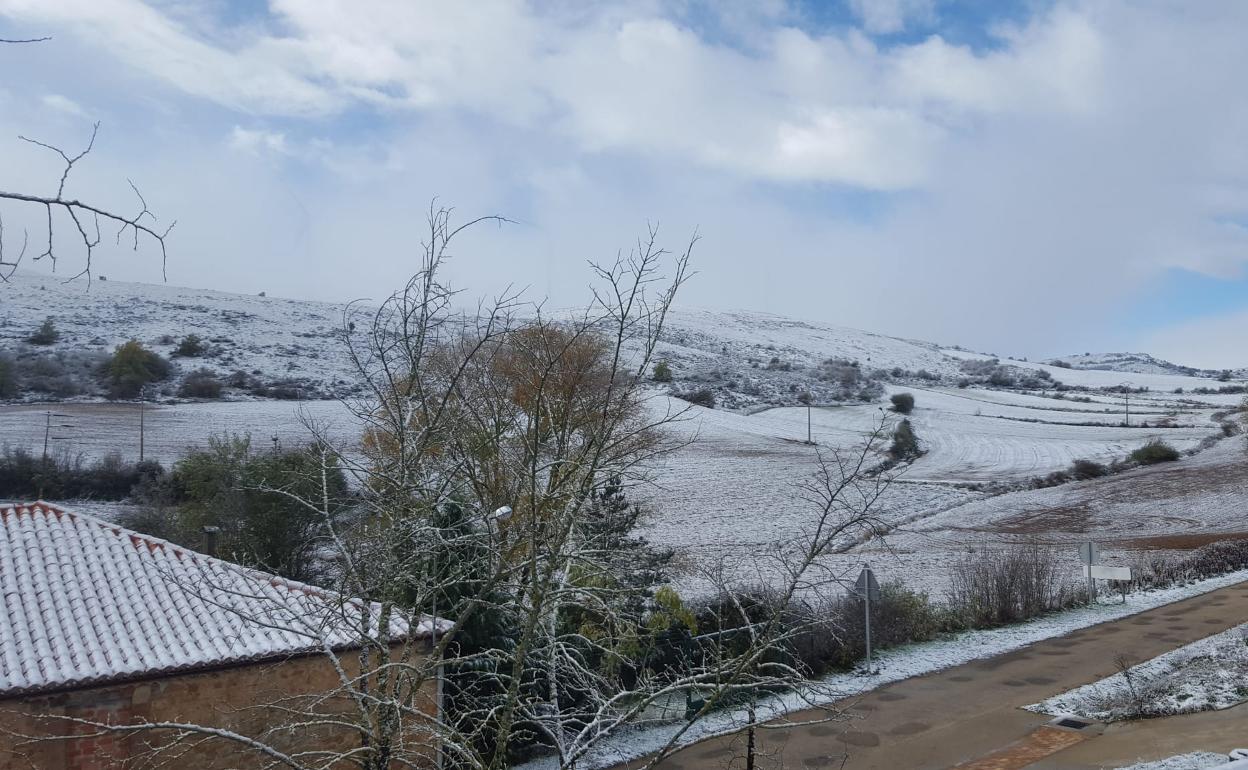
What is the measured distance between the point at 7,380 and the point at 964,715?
53.9 meters

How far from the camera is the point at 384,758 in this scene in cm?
558

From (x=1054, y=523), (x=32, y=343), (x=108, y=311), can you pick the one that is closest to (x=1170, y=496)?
(x=1054, y=523)

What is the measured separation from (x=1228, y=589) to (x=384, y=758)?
27137mm

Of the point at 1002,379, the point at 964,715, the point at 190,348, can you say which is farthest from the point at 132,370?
the point at 1002,379

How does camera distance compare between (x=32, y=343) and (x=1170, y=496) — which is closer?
(x=1170, y=496)

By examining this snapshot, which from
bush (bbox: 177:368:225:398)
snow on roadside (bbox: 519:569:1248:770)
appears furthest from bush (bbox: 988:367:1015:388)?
bush (bbox: 177:368:225:398)

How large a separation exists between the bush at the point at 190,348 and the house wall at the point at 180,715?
57399 mm

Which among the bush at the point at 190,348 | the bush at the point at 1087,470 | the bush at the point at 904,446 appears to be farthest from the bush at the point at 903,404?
the bush at the point at 190,348

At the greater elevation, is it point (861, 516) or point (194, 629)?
point (861, 516)

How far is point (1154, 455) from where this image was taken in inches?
1967

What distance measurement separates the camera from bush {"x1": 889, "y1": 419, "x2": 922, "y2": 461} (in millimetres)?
52247

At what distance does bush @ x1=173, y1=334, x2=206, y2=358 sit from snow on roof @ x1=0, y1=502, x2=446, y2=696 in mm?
53987

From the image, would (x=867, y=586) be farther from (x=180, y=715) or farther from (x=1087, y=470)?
(x=1087, y=470)

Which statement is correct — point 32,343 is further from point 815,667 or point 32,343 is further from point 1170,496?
point 1170,496
